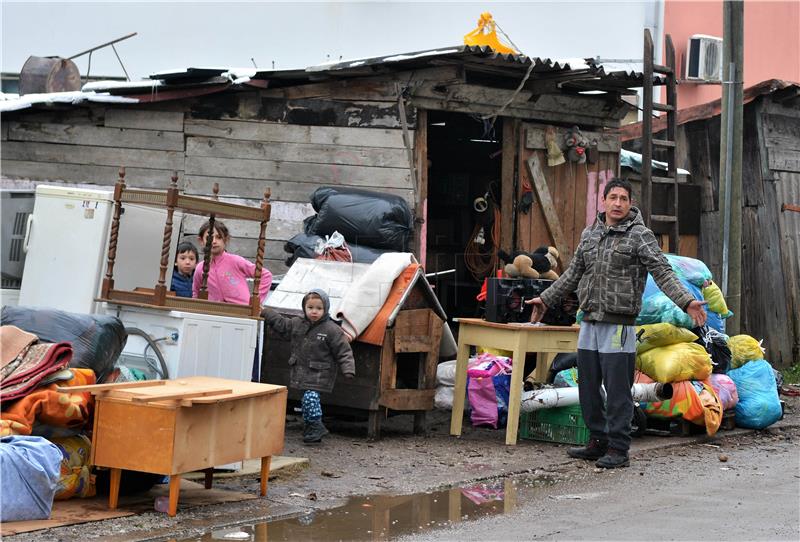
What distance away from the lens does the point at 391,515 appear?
622 cm

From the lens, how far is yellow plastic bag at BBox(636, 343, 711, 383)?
8.98 meters

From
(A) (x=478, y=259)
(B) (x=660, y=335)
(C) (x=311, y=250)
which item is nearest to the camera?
(B) (x=660, y=335)

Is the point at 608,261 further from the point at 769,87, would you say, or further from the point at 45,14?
the point at 45,14

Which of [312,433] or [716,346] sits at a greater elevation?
[716,346]

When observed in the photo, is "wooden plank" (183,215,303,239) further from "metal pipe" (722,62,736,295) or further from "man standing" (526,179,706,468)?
"metal pipe" (722,62,736,295)

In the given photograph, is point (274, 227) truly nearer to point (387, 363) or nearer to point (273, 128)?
point (273, 128)

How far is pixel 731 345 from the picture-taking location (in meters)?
10.2

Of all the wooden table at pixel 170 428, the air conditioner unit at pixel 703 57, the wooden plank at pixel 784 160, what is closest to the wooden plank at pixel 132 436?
the wooden table at pixel 170 428

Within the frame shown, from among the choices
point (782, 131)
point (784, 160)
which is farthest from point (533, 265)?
point (782, 131)

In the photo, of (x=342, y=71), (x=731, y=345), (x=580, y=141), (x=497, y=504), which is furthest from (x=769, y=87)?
(x=497, y=504)

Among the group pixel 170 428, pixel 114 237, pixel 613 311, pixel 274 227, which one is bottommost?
pixel 170 428

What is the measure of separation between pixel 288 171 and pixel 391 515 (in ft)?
19.1

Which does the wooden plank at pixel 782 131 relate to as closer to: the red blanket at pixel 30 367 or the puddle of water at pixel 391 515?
the puddle of water at pixel 391 515

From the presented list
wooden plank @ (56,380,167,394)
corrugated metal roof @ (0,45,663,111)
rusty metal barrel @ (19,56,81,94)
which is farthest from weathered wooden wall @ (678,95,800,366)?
wooden plank @ (56,380,167,394)
